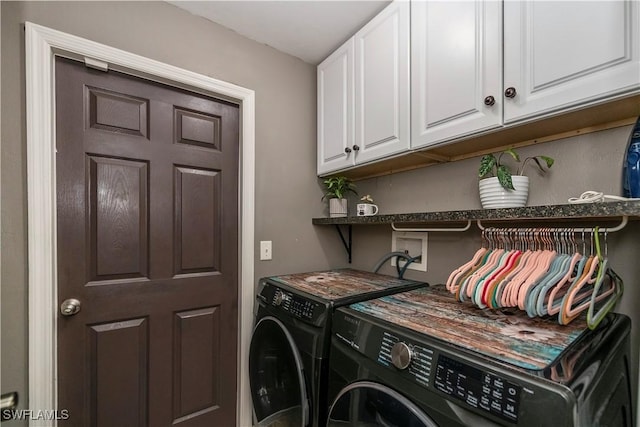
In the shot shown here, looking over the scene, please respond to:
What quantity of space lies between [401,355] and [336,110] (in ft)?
4.58

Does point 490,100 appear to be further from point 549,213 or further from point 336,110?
point 336,110

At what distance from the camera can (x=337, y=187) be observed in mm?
1878

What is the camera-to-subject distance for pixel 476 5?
105 centimetres

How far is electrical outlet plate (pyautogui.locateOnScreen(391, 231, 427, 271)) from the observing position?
161 centimetres

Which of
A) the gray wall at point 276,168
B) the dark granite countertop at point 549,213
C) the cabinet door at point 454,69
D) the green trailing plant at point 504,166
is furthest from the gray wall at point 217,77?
the green trailing plant at point 504,166

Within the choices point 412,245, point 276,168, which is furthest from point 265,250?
point 412,245

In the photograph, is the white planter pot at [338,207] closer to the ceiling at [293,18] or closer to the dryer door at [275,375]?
the dryer door at [275,375]

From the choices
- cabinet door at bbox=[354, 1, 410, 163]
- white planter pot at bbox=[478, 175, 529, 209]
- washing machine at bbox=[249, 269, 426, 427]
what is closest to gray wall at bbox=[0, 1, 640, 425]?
white planter pot at bbox=[478, 175, 529, 209]

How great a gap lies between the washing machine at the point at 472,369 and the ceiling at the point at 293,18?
148 cm

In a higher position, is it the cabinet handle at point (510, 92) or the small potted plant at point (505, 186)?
the cabinet handle at point (510, 92)

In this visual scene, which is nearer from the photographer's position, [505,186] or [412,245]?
[505,186]

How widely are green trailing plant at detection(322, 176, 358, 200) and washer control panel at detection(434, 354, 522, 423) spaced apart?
1285 mm

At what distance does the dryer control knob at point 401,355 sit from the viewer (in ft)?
2.48

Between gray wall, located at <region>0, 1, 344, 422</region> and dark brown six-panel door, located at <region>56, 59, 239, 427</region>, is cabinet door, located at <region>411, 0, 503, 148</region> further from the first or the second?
dark brown six-panel door, located at <region>56, 59, 239, 427</region>
